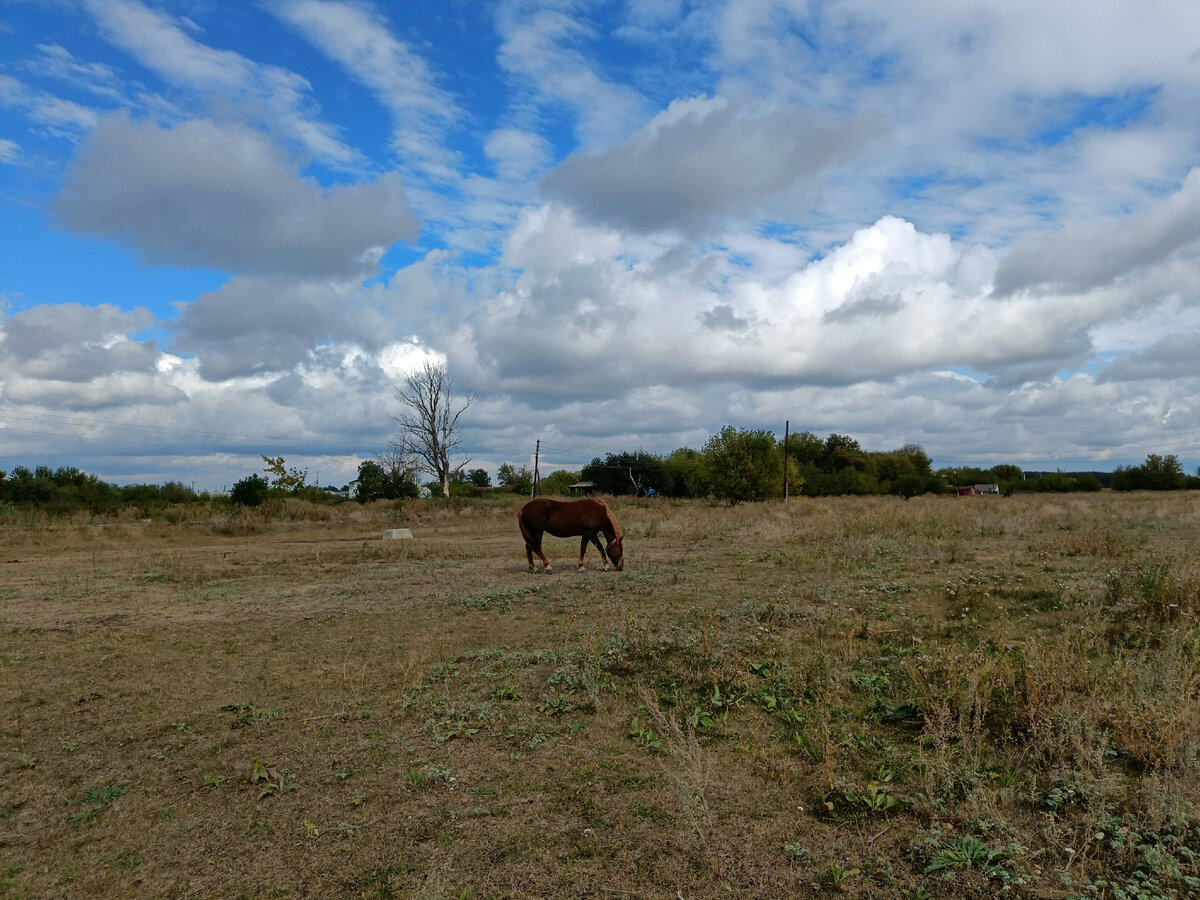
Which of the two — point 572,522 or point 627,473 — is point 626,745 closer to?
point 572,522

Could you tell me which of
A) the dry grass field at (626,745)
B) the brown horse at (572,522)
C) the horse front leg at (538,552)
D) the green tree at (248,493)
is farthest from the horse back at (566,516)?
the green tree at (248,493)

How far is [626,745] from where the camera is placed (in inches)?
211

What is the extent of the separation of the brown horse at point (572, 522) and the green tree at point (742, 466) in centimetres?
3582

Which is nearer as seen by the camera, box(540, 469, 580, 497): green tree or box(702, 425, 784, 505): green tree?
box(702, 425, 784, 505): green tree

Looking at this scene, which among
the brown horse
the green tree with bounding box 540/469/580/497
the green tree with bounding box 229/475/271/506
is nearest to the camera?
the brown horse

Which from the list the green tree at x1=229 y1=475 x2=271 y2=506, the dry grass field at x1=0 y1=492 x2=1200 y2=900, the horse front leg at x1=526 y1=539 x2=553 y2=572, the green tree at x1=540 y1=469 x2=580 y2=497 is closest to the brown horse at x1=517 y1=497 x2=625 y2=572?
the horse front leg at x1=526 y1=539 x2=553 y2=572

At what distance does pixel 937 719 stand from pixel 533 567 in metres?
11.1

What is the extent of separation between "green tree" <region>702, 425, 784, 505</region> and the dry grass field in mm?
39521

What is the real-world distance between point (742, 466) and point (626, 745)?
46967mm

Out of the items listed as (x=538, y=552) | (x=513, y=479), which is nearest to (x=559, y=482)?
(x=513, y=479)

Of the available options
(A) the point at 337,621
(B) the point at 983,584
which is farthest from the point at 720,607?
(A) the point at 337,621

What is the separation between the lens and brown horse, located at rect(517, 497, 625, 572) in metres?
15.2

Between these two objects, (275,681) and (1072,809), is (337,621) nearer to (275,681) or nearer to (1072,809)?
(275,681)

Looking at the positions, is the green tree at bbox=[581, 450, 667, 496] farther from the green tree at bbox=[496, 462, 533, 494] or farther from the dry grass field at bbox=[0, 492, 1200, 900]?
the dry grass field at bbox=[0, 492, 1200, 900]
